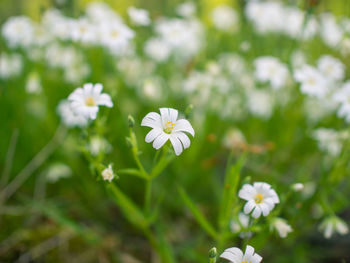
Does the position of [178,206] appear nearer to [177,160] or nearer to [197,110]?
[177,160]

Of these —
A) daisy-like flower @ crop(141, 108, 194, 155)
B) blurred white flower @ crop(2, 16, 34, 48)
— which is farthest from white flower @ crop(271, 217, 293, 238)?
blurred white flower @ crop(2, 16, 34, 48)

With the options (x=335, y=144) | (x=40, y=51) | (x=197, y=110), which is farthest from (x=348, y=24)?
(x=40, y=51)

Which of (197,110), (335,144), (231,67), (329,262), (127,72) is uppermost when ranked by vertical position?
(231,67)

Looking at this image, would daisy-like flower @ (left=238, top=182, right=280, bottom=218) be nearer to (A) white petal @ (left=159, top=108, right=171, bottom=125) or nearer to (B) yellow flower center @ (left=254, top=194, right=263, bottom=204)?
(B) yellow flower center @ (left=254, top=194, right=263, bottom=204)

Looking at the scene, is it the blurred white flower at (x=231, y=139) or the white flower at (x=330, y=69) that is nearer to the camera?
the white flower at (x=330, y=69)

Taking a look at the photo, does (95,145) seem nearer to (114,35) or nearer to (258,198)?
(114,35)

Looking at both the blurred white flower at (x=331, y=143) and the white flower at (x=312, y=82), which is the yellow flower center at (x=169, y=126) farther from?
the blurred white flower at (x=331, y=143)

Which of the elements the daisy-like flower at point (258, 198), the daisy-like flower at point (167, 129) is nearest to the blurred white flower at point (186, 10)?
the daisy-like flower at point (167, 129)
